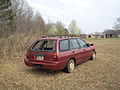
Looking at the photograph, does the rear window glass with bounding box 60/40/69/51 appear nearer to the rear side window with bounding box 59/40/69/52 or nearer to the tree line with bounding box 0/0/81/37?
the rear side window with bounding box 59/40/69/52

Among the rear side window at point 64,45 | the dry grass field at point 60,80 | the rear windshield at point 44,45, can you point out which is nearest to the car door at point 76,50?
the rear side window at point 64,45

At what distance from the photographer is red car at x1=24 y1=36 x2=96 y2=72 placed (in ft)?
17.4

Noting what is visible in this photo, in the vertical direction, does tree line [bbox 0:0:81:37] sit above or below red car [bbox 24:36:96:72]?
above

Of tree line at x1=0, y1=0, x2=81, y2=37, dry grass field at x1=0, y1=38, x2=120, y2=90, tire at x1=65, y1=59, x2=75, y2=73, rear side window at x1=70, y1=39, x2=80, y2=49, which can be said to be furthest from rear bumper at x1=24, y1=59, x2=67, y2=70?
tree line at x1=0, y1=0, x2=81, y2=37

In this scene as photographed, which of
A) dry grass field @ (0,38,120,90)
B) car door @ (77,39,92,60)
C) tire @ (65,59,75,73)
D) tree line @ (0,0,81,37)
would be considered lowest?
dry grass field @ (0,38,120,90)

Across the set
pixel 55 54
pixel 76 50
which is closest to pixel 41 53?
pixel 55 54

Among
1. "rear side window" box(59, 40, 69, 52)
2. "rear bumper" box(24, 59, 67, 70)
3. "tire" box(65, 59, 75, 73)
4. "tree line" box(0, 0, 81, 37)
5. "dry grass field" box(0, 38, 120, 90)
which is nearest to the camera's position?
"dry grass field" box(0, 38, 120, 90)

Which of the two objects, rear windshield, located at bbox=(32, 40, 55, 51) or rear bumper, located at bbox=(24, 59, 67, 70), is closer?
rear bumper, located at bbox=(24, 59, 67, 70)

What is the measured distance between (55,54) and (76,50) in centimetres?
152

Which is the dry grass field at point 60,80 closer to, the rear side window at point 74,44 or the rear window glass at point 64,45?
the rear window glass at point 64,45

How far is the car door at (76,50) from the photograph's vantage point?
6.19 meters

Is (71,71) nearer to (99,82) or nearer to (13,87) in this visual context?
(99,82)

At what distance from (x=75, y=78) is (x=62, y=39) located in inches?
68.3

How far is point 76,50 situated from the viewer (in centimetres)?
642
